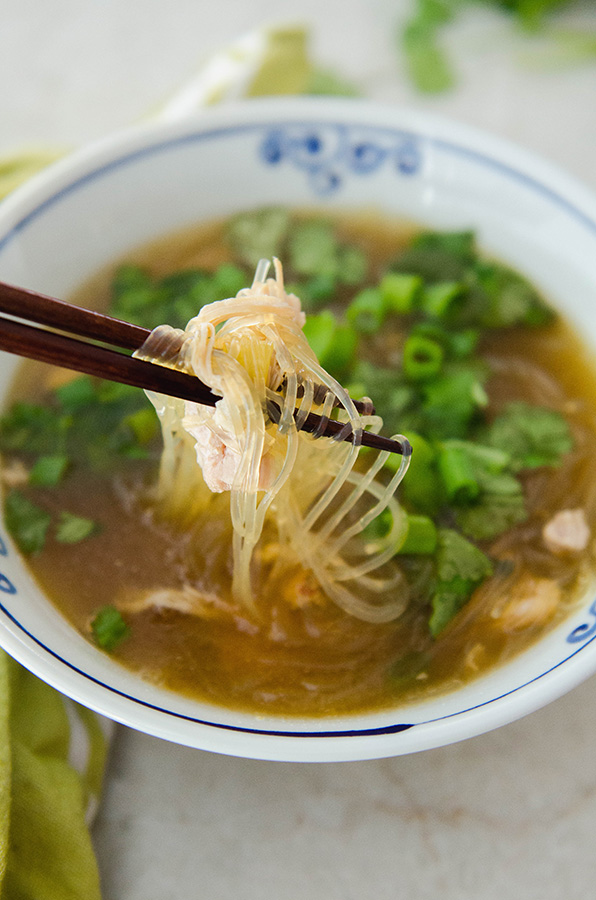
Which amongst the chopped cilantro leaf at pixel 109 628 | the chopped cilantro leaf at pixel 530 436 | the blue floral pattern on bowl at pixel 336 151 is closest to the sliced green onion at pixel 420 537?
the chopped cilantro leaf at pixel 530 436

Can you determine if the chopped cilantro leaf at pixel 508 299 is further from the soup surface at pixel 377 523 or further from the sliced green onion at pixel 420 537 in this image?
the sliced green onion at pixel 420 537

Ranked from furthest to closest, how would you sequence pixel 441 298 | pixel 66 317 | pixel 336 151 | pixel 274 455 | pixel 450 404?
pixel 336 151 → pixel 441 298 → pixel 450 404 → pixel 274 455 → pixel 66 317

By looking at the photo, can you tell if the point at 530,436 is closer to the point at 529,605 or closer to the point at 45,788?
the point at 529,605

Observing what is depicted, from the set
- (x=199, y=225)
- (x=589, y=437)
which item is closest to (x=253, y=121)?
(x=199, y=225)

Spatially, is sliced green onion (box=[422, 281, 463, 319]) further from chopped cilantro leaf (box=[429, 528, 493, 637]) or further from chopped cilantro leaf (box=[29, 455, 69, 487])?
chopped cilantro leaf (box=[29, 455, 69, 487])

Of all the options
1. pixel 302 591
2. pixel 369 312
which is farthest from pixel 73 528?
pixel 369 312

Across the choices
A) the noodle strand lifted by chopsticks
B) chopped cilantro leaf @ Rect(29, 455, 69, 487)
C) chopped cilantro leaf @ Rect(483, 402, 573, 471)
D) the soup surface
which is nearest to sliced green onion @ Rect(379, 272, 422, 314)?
the soup surface
